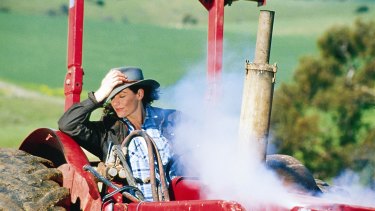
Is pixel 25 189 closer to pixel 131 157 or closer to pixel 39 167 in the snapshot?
pixel 39 167

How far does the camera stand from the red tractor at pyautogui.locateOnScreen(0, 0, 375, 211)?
435 cm

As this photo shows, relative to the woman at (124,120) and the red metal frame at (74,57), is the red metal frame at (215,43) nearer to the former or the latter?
the woman at (124,120)

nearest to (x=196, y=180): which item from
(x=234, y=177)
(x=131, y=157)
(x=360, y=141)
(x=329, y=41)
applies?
(x=131, y=157)

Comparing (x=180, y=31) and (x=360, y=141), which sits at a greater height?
(x=180, y=31)

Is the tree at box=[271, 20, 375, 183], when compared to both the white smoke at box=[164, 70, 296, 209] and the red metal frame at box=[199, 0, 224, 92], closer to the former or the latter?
the red metal frame at box=[199, 0, 224, 92]

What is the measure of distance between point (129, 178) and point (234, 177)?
0.79 m

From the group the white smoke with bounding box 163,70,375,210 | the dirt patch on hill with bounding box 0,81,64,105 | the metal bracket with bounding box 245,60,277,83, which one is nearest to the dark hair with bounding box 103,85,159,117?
the white smoke with bounding box 163,70,375,210

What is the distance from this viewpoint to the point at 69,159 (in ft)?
16.7

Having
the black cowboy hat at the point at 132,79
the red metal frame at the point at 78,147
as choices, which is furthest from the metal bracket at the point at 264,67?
the black cowboy hat at the point at 132,79

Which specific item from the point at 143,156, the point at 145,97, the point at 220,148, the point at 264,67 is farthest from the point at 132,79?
the point at 264,67

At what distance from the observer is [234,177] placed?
14.7 ft

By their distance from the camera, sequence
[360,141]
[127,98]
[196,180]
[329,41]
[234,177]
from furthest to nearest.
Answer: [329,41] < [360,141] < [127,98] < [196,180] < [234,177]

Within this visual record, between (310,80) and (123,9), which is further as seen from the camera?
(123,9)

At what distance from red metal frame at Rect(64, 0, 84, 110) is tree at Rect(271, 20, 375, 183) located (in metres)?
20.2
